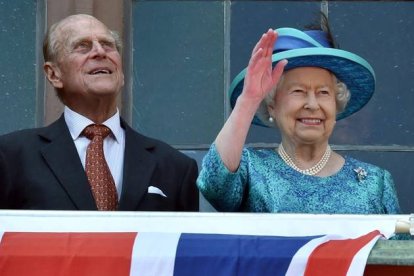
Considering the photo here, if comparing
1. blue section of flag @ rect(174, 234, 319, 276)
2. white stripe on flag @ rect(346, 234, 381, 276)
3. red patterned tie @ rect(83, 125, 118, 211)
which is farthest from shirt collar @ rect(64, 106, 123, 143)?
white stripe on flag @ rect(346, 234, 381, 276)

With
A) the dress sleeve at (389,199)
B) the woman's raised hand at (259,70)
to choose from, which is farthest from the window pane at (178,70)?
the woman's raised hand at (259,70)

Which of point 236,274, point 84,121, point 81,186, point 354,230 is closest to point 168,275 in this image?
point 236,274

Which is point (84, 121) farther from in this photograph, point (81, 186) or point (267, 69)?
point (267, 69)

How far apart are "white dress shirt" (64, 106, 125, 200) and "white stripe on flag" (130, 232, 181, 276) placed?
0.96m

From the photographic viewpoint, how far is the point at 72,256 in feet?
13.6

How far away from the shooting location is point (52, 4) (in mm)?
6680

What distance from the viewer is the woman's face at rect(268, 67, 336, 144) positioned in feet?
16.3

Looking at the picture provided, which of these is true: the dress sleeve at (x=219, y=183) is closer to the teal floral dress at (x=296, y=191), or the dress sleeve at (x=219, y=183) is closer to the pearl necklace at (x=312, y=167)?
the teal floral dress at (x=296, y=191)

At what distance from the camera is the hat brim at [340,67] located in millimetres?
4945

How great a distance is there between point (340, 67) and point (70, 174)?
1076 mm

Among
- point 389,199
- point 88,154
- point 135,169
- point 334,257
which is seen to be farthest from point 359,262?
point 88,154

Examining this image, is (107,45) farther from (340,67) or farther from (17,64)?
(17,64)

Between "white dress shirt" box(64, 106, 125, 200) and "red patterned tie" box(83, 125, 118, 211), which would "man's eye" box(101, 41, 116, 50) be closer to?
"white dress shirt" box(64, 106, 125, 200)

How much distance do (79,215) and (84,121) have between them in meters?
1.09
